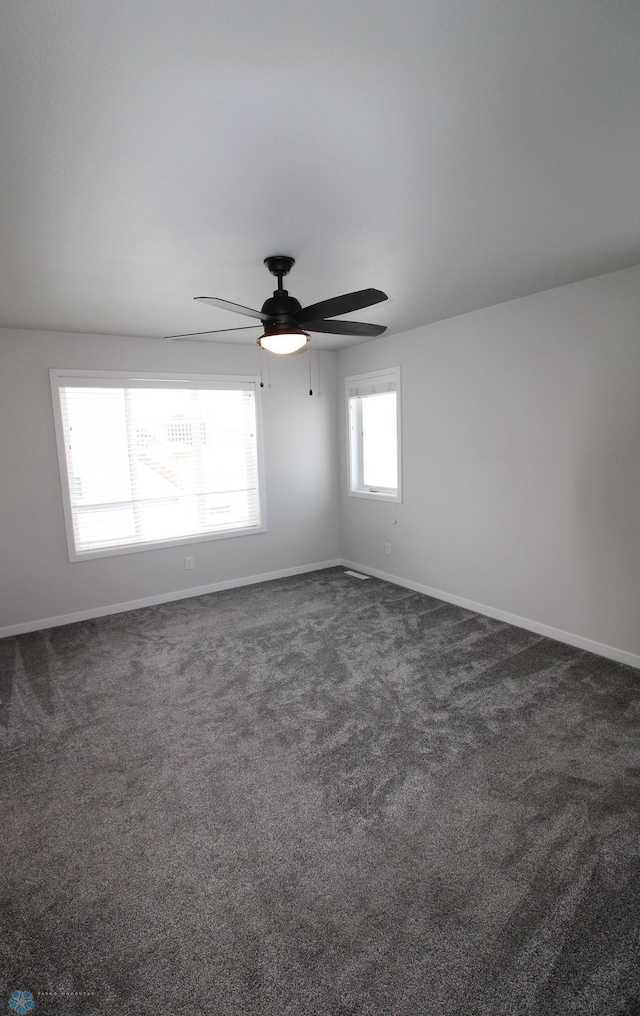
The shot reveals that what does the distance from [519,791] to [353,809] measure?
2.47ft

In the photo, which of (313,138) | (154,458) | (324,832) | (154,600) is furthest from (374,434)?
(324,832)

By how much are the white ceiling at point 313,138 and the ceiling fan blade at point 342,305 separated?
0.34 meters

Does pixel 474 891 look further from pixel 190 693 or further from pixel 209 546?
pixel 209 546

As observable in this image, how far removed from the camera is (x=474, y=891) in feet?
5.72

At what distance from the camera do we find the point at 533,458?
3742 mm

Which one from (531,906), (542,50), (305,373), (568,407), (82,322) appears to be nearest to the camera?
(542,50)

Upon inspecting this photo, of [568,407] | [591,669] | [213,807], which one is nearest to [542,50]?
[568,407]

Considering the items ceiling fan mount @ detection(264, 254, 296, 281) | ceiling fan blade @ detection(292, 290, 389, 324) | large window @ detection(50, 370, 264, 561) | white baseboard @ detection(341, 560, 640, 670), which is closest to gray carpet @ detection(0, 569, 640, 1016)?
white baseboard @ detection(341, 560, 640, 670)

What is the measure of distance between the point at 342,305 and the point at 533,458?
211cm

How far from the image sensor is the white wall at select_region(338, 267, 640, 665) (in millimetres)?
3227

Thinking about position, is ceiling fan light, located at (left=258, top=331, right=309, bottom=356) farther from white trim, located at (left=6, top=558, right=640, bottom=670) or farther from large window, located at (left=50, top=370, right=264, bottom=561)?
white trim, located at (left=6, top=558, right=640, bottom=670)

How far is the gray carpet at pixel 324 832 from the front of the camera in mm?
1478

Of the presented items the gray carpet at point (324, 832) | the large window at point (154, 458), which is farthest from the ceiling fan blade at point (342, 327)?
the large window at point (154, 458)

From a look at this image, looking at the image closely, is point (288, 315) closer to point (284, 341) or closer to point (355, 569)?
point (284, 341)
